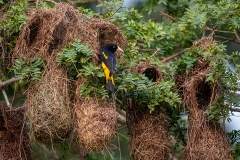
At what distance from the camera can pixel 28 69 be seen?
20.4 feet

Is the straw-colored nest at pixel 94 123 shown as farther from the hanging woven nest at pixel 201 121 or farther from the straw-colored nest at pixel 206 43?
the straw-colored nest at pixel 206 43

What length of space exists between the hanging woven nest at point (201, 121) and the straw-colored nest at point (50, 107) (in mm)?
1283

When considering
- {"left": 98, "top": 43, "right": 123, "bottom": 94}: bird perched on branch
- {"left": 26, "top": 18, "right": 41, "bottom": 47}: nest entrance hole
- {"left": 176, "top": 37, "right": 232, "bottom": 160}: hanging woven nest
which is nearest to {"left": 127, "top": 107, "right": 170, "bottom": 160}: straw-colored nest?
{"left": 176, "top": 37, "right": 232, "bottom": 160}: hanging woven nest

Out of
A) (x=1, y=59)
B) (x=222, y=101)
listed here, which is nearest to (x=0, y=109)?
(x=1, y=59)

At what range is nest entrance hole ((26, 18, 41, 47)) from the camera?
6.57 metres

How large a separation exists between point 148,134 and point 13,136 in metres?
1.46

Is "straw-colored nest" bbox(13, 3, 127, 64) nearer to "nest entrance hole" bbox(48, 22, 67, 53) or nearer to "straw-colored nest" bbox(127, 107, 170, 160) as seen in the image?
"nest entrance hole" bbox(48, 22, 67, 53)

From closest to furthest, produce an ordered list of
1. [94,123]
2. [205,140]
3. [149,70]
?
[94,123] < [205,140] < [149,70]

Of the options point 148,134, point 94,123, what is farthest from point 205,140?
point 94,123

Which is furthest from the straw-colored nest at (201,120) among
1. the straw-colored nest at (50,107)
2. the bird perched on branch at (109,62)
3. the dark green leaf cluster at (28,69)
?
the dark green leaf cluster at (28,69)

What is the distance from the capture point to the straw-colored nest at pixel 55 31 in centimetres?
638

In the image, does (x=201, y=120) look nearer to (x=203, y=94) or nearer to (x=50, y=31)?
(x=203, y=94)

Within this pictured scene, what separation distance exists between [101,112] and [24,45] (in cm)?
119

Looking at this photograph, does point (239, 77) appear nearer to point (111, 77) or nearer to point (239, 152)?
point (239, 152)
